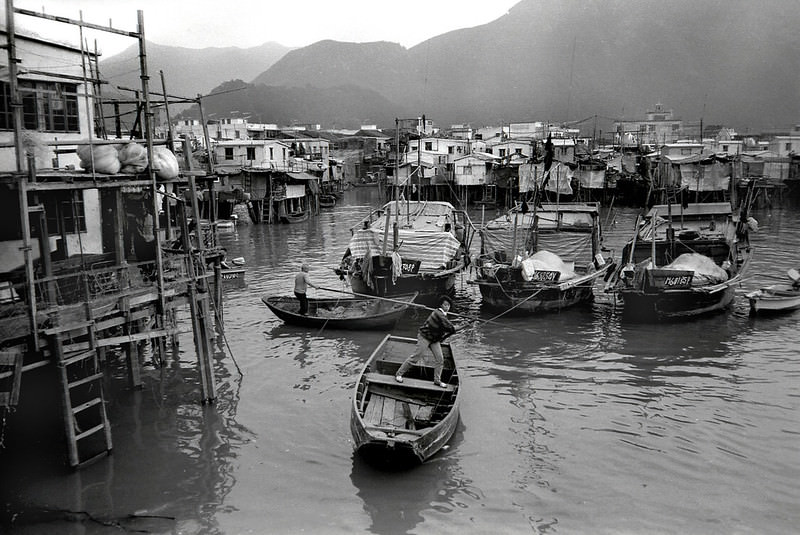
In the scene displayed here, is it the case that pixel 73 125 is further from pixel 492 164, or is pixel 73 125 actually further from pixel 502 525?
pixel 492 164

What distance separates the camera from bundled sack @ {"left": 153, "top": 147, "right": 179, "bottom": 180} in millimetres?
12086

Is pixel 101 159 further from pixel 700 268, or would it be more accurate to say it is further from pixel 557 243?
pixel 700 268

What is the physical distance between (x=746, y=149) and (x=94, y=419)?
7061cm

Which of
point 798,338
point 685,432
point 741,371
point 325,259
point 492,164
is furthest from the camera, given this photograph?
point 492,164

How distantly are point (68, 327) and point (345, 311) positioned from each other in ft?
34.9

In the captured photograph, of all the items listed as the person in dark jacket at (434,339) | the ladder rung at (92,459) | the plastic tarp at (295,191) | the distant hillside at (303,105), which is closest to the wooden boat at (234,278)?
the person in dark jacket at (434,339)

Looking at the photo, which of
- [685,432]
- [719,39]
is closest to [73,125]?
[685,432]

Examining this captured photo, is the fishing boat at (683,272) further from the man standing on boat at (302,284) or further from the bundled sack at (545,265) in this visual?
the man standing on boat at (302,284)

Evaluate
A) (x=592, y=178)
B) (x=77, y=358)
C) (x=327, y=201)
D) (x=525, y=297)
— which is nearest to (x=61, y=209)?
(x=77, y=358)

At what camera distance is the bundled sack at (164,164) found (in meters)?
12.1

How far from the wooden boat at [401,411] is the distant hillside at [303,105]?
108 meters

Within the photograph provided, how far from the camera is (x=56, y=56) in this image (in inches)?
629

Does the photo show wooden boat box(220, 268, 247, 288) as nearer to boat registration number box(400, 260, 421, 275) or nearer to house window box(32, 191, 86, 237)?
boat registration number box(400, 260, 421, 275)

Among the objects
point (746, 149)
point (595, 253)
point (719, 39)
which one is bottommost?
point (595, 253)
